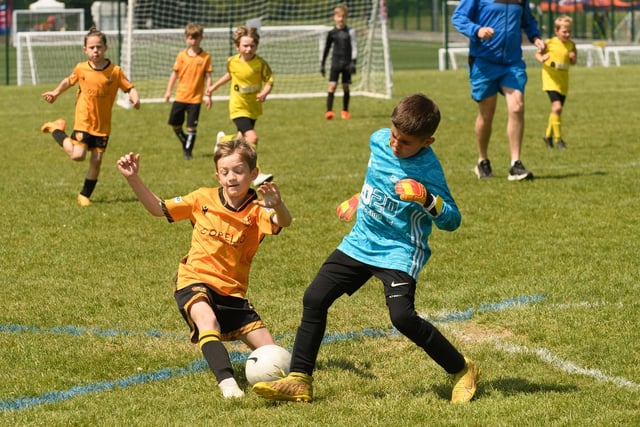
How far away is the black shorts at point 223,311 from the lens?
557cm

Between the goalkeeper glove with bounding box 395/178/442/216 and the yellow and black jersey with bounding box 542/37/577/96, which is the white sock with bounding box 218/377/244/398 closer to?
the goalkeeper glove with bounding box 395/178/442/216

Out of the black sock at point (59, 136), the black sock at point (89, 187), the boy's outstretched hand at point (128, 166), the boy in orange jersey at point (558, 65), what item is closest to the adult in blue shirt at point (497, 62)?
the boy in orange jersey at point (558, 65)

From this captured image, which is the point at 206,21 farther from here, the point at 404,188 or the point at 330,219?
the point at 404,188

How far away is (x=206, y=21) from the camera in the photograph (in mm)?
31266

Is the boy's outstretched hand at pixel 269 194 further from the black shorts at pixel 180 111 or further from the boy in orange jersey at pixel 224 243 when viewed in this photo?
the black shorts at pixel 180 111

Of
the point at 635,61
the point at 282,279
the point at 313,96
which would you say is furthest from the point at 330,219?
the point at 635,61

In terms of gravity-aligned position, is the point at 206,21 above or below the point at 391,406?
above

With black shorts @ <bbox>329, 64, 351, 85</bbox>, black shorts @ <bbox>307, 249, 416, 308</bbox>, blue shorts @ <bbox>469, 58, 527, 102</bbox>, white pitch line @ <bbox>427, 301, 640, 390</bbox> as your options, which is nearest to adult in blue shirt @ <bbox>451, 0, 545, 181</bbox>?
blue shorts @ <bbox>469, 58, 527, 102</bbox>

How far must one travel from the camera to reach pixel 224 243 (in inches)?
223

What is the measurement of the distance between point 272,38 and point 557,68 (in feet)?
54.0

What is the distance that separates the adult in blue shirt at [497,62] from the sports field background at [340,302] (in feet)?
2.07

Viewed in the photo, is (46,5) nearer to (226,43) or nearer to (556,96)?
(226,43)

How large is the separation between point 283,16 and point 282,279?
23.1 m

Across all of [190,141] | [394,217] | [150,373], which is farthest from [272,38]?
[394,217]
